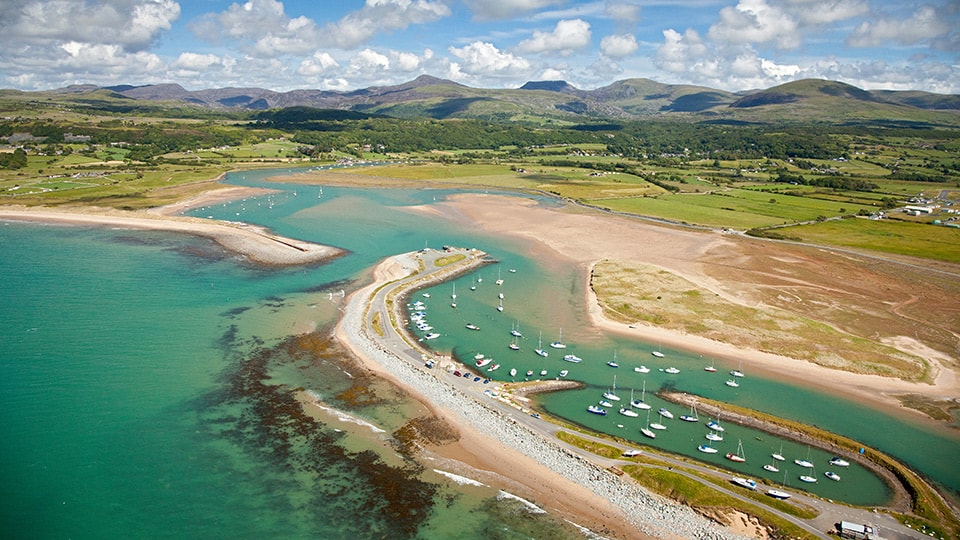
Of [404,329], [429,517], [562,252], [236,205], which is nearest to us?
[429,517]

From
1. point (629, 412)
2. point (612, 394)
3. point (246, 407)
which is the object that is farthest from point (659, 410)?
point (246, 407)

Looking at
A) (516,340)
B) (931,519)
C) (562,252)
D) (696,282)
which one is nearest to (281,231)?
(562,252)

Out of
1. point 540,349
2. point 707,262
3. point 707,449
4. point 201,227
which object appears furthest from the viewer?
point 201,227

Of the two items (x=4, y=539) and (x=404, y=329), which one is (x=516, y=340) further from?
(x=4, y=539)

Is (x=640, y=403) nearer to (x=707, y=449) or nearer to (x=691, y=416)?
(x=691, y=416)

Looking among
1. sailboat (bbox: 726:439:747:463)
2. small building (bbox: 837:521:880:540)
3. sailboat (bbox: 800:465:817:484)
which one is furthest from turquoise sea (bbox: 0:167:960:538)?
small building (bbox: 837:521:880:540)
